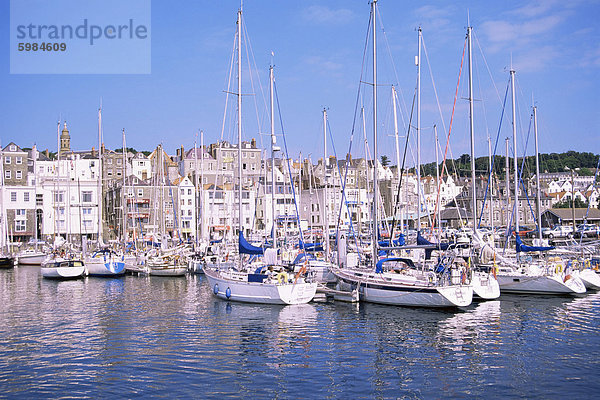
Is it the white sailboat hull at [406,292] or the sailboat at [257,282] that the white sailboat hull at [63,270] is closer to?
the sailboat at [257,282]

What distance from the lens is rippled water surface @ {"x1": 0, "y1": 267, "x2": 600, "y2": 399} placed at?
60.6 ft

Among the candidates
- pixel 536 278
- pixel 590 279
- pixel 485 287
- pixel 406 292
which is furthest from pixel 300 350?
pixel 590 279

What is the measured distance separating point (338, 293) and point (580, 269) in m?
16.6

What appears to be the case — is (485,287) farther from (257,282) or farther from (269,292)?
(257,282)

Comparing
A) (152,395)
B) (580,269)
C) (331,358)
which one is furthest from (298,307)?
(580,269)

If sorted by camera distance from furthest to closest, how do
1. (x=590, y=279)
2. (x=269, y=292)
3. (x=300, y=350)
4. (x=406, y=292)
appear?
(x=590, y=279), (x=269, y=292), (x=406, y=292), (x=300, y=350)

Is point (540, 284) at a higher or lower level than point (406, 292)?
lower

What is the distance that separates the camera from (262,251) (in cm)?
3528

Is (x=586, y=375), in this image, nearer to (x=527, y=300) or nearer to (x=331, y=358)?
(x=331, y=358)

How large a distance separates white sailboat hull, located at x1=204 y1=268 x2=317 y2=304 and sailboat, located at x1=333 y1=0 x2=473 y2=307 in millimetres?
3061

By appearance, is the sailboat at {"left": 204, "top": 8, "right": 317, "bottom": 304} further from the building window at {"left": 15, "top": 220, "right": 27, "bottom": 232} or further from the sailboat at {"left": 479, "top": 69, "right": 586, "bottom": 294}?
the building window at {"left": 15, "top": 220, "right": 27, "bottom": 232}

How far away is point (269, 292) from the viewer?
3231cm

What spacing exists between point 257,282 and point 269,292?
101cm

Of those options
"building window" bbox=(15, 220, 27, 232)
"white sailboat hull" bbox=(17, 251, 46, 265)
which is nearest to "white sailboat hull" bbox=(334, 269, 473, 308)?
"white sailboat hull" bbox=(17, 251, 46, 265)
